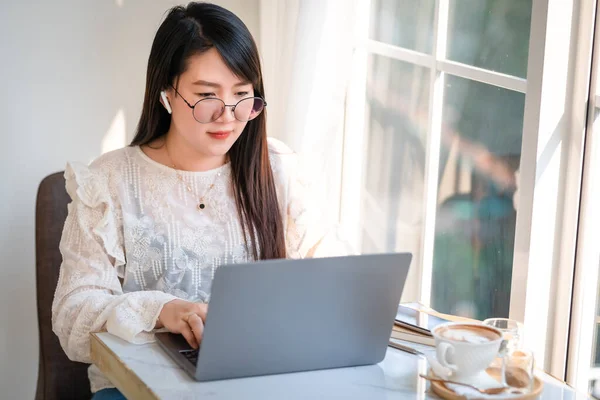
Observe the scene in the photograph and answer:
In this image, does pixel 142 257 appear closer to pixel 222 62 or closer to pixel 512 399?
pixel 222 62

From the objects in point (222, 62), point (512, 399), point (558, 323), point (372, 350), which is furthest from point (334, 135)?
point (512, 399)

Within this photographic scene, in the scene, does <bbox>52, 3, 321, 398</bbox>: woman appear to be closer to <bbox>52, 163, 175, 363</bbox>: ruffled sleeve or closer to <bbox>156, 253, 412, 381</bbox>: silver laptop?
<bbox>52, 163, 175, 363</bbox>: ruffled sleeve

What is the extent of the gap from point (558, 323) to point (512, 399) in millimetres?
565

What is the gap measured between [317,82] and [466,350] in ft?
3.96

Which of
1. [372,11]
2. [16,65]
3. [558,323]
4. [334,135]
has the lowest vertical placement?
[558,323]

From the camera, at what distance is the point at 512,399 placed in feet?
3.62

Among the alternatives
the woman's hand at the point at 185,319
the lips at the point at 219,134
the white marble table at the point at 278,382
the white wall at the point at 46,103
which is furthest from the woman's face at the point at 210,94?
the white wall at the point at 46,103

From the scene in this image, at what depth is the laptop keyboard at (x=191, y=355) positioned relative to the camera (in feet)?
3.99

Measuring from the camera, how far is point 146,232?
5.48 feet

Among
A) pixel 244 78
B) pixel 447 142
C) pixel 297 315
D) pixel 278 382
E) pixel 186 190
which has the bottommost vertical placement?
pixel 278 382

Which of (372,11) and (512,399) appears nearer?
(512,399)

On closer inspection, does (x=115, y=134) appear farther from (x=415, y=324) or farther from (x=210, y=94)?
(x=415, y=324)

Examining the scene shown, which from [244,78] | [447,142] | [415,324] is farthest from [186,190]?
[447,142]

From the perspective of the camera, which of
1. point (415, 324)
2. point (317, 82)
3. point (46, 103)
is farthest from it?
point (46, 103)
